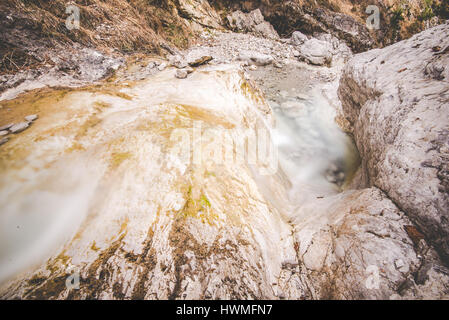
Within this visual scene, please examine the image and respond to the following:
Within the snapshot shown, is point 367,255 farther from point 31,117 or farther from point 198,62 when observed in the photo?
point 198,62

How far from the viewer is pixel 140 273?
5.91ft

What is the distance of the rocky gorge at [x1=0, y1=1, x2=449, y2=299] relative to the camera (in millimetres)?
1816

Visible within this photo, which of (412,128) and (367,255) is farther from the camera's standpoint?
(412,128)

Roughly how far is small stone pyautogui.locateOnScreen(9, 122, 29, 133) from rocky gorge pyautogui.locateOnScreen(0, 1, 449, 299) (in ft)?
0.07

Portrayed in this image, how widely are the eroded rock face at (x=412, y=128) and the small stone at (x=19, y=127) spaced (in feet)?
17.1

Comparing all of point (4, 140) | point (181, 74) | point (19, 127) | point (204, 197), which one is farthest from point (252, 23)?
point (4, 140)

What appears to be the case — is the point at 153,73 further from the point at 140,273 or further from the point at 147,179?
the point at 140,273

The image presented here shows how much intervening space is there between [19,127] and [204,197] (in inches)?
111

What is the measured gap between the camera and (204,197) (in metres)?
2.43

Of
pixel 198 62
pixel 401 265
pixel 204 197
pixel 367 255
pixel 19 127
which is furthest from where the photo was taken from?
pixel 198 62

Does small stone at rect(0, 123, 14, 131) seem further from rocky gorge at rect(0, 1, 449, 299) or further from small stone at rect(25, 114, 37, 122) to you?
small stone at rect(25, 114, 37, 122)

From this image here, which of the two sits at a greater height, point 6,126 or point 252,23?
point 252,23

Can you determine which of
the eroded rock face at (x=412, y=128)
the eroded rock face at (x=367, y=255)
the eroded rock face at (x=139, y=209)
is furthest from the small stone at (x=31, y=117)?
the eroded rock face at (x=412, y=128)

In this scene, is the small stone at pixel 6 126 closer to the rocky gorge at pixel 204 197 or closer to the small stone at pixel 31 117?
the rocky gorge at pixel 204 197
